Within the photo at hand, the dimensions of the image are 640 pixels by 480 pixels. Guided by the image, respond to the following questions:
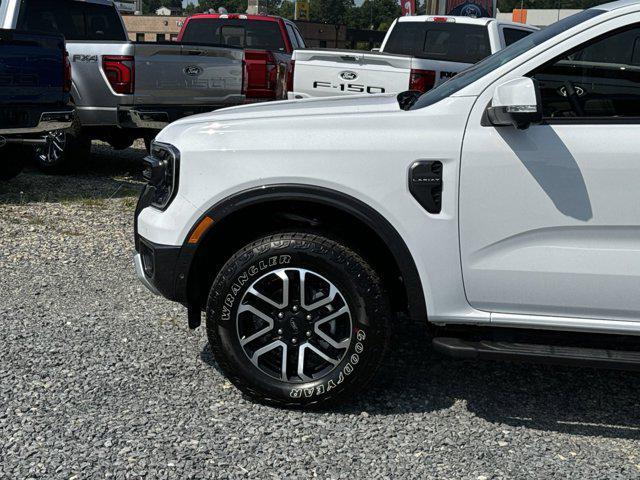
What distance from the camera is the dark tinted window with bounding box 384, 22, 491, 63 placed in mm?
11211

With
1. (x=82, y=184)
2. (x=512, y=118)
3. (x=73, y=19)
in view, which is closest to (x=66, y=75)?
(x=82, y=184)

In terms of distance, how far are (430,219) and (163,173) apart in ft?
4.14

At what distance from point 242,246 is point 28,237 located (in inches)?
146

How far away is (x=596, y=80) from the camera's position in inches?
149

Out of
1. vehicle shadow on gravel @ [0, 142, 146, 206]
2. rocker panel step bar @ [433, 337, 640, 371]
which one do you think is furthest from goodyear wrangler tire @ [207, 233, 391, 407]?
vehicle shadow on gravel @ [0, 142, 146, 206]

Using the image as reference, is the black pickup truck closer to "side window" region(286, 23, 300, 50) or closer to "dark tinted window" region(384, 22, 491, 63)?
"dark tinted window" region(384, 22, 491, 63)

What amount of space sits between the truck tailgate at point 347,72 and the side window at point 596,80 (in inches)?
209

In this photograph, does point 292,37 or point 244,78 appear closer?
point 244,78

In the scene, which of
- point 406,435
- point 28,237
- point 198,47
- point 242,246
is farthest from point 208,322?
point 198,47

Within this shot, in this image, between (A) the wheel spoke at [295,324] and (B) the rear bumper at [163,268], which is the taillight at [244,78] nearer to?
(B) the rear bumper at [163,268]

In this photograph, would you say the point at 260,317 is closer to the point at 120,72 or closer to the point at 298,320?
the point at 298,320

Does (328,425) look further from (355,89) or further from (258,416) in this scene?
(355,89)

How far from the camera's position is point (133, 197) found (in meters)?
9.27

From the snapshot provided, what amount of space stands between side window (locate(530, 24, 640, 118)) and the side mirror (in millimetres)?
181
